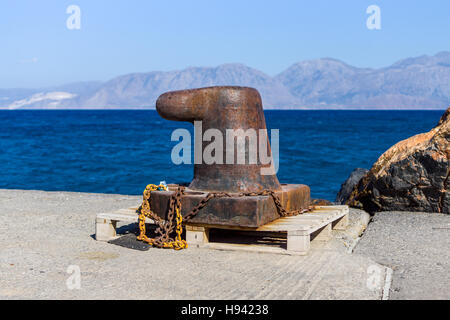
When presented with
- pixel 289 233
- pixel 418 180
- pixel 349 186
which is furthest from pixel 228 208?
pixel 349 186

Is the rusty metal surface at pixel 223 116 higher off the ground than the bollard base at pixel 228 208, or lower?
higher

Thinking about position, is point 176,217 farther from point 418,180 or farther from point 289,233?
point 418,180

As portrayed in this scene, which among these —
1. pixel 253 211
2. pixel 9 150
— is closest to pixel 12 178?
pixel 9 150

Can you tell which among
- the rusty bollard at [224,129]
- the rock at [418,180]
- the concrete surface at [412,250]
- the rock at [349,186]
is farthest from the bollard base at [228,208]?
the rock at [349,186]

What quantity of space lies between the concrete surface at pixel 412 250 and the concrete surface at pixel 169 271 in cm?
19

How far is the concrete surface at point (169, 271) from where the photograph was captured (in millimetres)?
3598

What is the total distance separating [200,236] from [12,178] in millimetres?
15762

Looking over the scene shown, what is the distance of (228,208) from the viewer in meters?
4.74

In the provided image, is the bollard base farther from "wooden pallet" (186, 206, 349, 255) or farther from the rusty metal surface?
the rusty metal surface

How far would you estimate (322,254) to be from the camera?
468 centimetres

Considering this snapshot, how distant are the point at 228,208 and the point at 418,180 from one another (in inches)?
114

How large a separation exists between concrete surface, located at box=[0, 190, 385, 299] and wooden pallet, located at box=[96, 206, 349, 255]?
0.31ft

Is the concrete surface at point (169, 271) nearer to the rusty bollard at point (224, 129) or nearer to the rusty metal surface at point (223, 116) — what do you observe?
the rusty bollard at point (224, 129)
